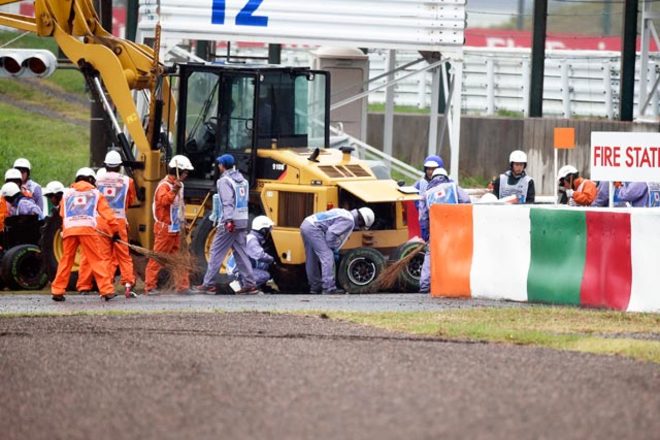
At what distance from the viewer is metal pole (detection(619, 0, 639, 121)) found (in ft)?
94.7

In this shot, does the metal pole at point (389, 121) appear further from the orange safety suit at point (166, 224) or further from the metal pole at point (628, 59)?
the orange safety suit at point (166, 224)

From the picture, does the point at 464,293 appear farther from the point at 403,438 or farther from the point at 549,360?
the point at 403,438

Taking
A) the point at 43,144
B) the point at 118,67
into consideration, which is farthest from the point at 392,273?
the point at 43,144

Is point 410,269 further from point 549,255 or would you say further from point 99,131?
point 99,131

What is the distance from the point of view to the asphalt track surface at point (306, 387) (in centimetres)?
938

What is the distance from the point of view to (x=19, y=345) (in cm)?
1294

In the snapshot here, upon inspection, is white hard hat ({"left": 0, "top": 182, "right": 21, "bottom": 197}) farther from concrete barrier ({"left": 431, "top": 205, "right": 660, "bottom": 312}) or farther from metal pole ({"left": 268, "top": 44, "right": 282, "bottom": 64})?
metal pole ({"left": 268, "top": 44, "right": 282, "bottom": 64})

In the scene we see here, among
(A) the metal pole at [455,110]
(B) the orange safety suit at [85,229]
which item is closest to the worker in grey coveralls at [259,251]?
(B) the orange safety suit at [85,229]

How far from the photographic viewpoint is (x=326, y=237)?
62.6 ft

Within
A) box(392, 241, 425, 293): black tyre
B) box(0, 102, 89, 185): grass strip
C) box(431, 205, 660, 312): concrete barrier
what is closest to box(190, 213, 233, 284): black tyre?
box(392, 241, 425, 293): black tyre

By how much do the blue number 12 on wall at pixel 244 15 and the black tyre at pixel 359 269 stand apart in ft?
19.9

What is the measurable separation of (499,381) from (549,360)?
115 centimetres

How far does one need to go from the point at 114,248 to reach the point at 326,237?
2.62m

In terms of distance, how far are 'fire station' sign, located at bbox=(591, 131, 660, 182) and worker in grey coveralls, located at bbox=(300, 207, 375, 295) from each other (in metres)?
3.33
